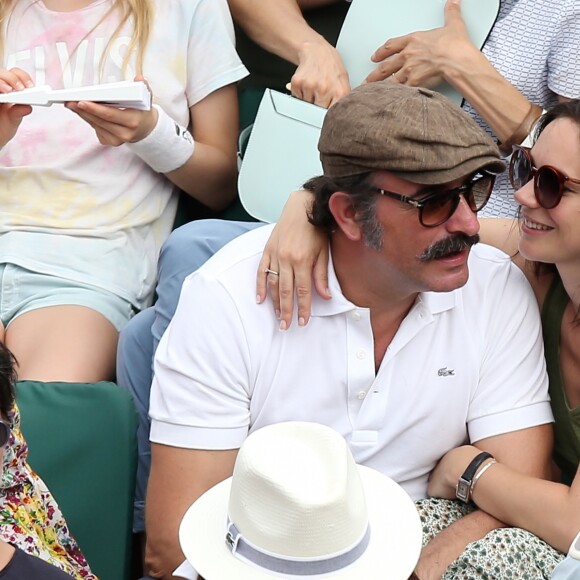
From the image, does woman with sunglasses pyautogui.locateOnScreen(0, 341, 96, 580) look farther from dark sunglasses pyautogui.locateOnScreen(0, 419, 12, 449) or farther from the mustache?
the mustache

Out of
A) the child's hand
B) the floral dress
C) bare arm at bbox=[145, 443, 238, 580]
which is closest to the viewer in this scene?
the floral dress

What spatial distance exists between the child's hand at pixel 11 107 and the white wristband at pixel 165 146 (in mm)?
259

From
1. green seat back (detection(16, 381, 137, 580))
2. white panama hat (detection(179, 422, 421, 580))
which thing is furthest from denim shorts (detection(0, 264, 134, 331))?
white panama hat (detection(179, 422, 421, 580))

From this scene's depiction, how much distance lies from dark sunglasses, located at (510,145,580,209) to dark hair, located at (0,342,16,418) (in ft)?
3.23

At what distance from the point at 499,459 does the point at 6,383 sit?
0.97m

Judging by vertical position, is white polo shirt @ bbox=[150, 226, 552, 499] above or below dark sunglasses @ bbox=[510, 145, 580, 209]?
below

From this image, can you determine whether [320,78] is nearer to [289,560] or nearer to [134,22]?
[134,22]

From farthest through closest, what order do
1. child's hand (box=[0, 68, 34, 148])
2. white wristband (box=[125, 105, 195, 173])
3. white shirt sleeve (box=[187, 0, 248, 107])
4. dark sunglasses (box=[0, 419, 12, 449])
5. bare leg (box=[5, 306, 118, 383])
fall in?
1. white shirt sleeve (box=[187, 0, 248, 107])
2. white wristband (box=[125, 105, 195, 173])
3. child's hand (box=[0, 68, 34, 148])
4. bare leg (box=[5, 306, 118, 383])
5. dark sunglasses (box=[0, 419, 12, 449])

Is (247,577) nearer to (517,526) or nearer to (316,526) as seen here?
(316,526)

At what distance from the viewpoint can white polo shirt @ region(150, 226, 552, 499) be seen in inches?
71.2

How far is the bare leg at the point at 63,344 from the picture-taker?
2.13m

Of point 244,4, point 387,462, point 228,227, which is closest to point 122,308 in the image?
point 228,227

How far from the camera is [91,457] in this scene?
1845 millimetres

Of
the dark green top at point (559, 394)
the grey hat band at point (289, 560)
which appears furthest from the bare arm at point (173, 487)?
the dark green top at point (559, 394)
